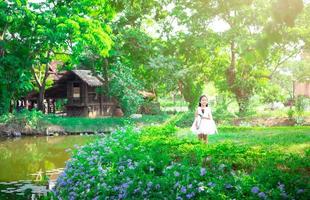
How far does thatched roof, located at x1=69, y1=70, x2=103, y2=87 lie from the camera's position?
3780cm

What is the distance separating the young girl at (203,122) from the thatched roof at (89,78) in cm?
2476

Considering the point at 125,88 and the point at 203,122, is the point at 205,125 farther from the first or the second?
the point at 125,88

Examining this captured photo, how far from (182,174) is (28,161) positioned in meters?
13.0

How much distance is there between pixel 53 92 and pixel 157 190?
3637 cm

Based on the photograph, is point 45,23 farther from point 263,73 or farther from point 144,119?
point 263,73

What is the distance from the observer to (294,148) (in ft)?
35.0

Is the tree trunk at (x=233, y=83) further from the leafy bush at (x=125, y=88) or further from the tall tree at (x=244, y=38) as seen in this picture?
the leafy bush at (x=125, y=88)

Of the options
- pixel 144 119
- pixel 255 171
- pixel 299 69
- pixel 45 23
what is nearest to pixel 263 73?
pixel 299 69

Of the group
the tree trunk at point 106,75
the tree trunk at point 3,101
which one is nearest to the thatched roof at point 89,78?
the tree trunk at point 106,75

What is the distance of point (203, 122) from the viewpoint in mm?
13305

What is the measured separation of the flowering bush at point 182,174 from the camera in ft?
21.8

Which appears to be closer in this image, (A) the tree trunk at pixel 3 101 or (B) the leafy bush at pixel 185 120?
(B) the leafy bush at pixel 185 120

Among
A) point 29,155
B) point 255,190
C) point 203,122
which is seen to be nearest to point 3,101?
point 29,155

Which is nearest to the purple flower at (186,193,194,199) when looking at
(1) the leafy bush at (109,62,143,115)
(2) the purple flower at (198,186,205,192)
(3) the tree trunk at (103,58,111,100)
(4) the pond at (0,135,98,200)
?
(2) the purple flower at (198,186,205,192)
